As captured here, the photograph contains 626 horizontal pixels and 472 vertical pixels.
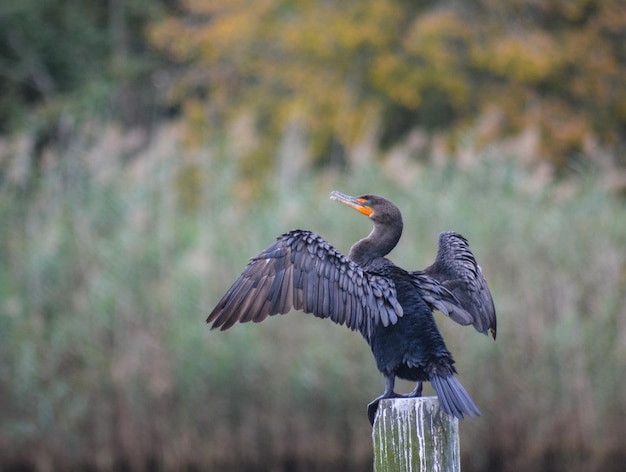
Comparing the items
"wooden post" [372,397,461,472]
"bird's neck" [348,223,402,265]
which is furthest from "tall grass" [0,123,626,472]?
"wooden post" [372,397,461,472]

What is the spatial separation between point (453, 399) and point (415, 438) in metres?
0.29

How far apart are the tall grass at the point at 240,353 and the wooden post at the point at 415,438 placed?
4872 millimetres

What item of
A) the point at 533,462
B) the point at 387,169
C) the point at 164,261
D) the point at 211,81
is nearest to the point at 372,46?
the point at 211,81

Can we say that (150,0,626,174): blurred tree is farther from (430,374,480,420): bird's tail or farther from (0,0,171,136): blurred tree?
(430,374,480,420): bird's tail

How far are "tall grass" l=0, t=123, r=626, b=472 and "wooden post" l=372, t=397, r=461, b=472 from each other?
4.87 metres

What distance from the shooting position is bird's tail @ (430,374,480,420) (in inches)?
127

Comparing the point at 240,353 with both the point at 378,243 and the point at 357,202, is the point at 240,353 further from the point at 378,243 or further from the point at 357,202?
the point at 378,243

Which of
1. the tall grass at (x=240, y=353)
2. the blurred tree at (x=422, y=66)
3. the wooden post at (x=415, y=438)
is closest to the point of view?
the wooden post at (x=415, y=438)

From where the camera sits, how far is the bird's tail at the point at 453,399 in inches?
127

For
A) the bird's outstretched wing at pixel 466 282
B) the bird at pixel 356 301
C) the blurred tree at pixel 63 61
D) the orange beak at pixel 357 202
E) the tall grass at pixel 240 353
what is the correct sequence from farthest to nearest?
1. the blurred tree at pixel 63 61
2. the tall grass at pixel 240 353
3. the orange beak at pixel 357 202
4. the bird's outstretched wing at pixel 466 282
5. the bird at pixel 356 301

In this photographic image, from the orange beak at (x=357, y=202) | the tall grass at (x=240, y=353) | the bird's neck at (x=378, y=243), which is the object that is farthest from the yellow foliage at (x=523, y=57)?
the bird's neck at (x=378, y=243)

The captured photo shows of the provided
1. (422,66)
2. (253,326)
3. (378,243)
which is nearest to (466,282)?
(378,243)

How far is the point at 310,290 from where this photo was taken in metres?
3.94

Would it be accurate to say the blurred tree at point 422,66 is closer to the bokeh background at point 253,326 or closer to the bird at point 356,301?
the bokeh background at point 253,326
